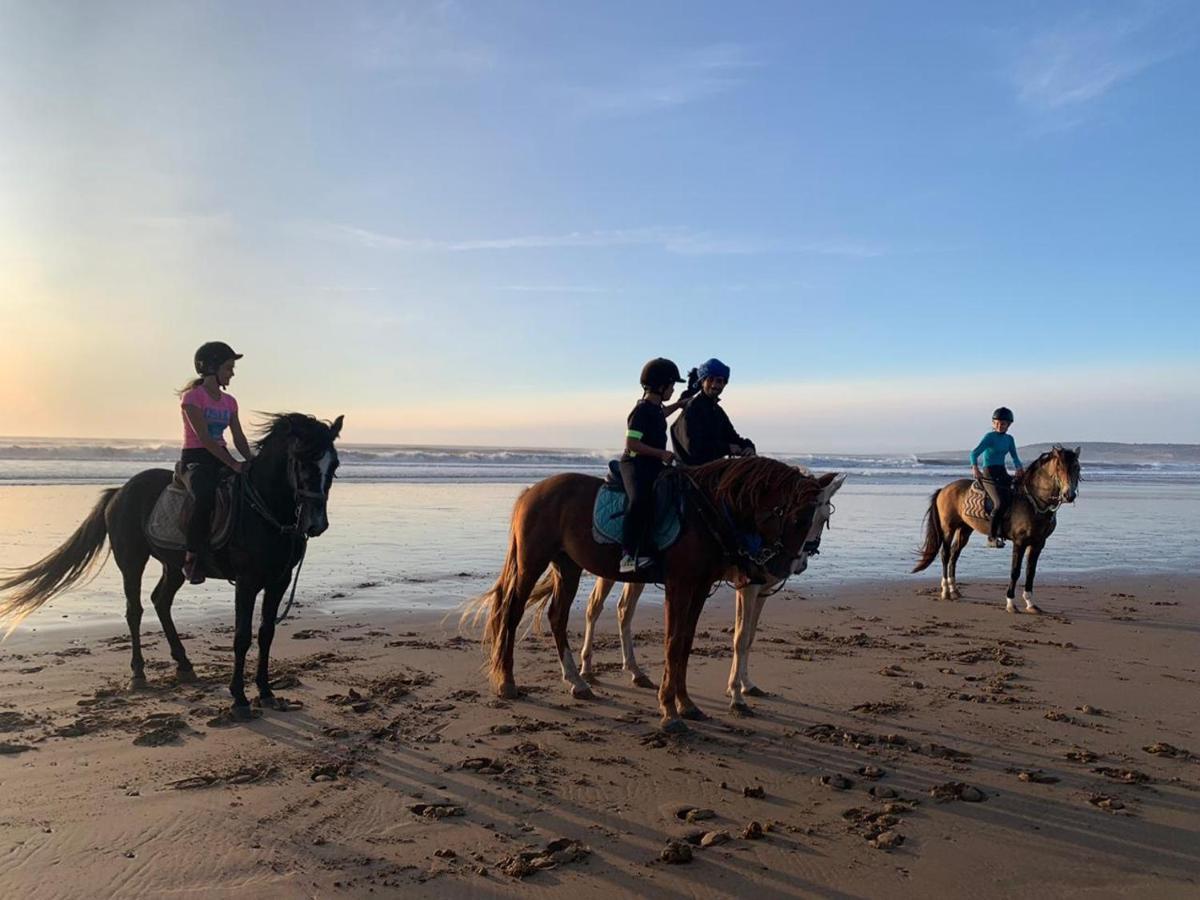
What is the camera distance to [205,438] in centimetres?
553

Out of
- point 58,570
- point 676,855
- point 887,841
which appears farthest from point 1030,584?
point 58,570

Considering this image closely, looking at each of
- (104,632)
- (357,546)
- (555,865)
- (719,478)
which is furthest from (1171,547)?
(104,632)

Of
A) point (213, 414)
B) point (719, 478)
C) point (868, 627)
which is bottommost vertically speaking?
point (868, 627)

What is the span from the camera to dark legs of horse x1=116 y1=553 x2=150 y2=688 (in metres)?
5.68

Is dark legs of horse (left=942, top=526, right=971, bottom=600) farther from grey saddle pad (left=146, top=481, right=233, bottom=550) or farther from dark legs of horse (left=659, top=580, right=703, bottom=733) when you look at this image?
grey saddle pad (left=146, top=481, right=233, bottom=550)

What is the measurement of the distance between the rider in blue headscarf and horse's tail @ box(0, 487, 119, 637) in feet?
14.9

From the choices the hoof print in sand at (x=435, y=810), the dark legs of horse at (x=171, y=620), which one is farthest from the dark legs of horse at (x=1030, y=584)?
the dark legs of horse at (x=171, y=620)

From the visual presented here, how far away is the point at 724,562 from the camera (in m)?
5.40

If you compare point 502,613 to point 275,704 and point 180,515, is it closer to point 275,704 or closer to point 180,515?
point 275,704

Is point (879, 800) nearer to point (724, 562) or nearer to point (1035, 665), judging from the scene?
point (724, 562)

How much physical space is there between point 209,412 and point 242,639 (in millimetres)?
1644

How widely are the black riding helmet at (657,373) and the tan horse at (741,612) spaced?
1260 millimetres

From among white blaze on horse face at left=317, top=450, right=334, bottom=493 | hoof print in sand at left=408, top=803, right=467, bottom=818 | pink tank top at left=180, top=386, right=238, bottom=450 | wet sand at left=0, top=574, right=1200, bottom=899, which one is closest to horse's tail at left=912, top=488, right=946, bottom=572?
wet sand at left=0, top=574, right=1200, bottom=899

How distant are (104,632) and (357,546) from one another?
18.1 ft
